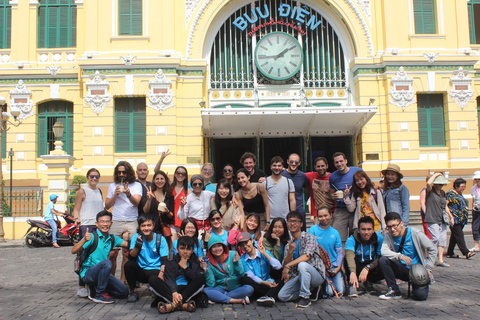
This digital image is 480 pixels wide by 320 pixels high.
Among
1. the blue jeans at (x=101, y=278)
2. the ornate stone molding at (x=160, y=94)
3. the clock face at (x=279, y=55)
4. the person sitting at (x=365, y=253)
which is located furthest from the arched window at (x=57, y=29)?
the person sitting at (x=365, y=253)

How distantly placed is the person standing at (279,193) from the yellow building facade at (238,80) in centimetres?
901

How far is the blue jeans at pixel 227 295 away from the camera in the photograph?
658 centimetres

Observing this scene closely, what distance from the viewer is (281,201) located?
782 cm

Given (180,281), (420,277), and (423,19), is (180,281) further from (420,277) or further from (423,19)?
(423,19)

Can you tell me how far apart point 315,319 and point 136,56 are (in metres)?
14.0

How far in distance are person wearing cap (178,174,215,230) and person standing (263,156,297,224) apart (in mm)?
1035

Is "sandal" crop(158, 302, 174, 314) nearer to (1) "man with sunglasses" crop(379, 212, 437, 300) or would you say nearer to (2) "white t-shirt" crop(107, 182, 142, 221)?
(2) "white t-shirt" crop(107, 182, 142, 221)

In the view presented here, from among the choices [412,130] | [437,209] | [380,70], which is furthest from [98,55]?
[437,209]

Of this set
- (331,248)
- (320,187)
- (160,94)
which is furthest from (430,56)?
(331,248)

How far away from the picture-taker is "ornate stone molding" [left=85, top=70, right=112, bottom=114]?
57.4 ft

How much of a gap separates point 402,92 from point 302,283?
43.6 feet

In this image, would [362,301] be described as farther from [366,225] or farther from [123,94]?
[123,94]

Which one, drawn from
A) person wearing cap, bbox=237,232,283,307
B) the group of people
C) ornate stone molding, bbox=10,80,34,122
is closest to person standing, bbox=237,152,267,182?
the group of people

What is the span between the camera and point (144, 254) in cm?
695
